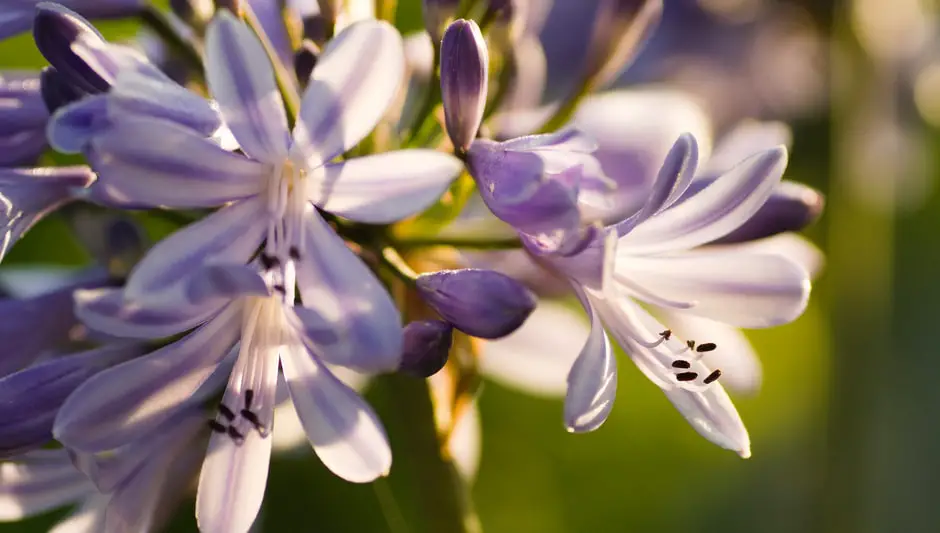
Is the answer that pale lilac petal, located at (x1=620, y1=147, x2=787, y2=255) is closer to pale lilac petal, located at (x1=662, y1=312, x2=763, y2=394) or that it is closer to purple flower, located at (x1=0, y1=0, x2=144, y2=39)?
pale lilac petal, located at (x1=662, y1=312, x2=763, y2=394)

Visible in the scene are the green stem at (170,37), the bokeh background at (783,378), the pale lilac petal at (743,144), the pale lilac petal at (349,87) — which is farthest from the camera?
the bokeh background at (783,378)

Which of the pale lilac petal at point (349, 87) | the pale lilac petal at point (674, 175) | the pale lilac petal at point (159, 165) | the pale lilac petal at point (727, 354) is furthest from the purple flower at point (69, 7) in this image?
the pale lilac petal at point (727, 354)

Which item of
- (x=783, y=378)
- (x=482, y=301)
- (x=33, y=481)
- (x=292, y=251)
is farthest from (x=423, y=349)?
(x=783, y=378)

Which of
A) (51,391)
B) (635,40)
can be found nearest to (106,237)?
(51,391)

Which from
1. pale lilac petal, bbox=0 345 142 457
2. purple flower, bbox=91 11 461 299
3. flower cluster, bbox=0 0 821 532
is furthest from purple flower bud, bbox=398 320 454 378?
pale lilac petal, bbox=0 345 142 457

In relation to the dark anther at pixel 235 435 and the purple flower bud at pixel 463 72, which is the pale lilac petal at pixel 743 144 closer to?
the purple flower bud at pixel 463 72

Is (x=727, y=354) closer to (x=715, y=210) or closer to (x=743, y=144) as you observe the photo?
(x=743, y=144)

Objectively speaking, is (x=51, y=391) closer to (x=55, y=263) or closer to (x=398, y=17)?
(x=55, y=263)
